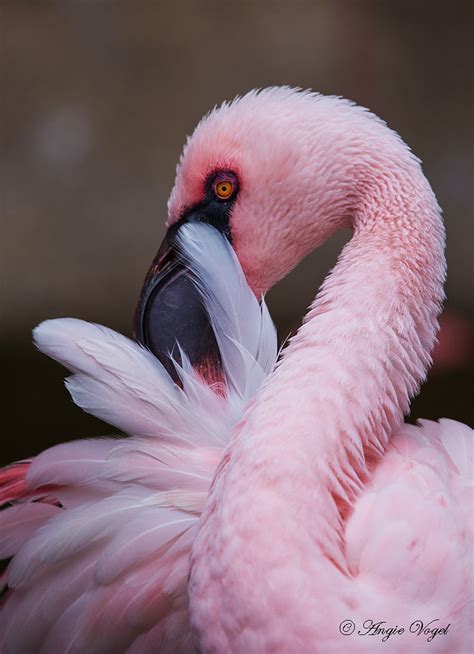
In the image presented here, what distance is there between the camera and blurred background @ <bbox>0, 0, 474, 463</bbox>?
8.18 ft

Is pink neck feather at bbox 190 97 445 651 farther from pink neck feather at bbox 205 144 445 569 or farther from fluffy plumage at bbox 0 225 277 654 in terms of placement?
fluffy plumage at bbox 0 225 277 654

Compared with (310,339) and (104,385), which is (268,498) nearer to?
(310,339)

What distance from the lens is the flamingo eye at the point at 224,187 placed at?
123 cm

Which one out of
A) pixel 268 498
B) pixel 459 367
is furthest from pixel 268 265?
pixel 459 367

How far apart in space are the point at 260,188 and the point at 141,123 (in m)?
2.30

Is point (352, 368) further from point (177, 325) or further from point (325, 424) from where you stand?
point (177, 325)

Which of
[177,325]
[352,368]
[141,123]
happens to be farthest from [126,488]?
[141,123]

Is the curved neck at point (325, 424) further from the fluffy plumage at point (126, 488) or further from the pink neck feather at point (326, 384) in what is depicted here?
the fluffy plumage at point (126, 488)

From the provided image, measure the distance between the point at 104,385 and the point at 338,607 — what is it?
0.54m

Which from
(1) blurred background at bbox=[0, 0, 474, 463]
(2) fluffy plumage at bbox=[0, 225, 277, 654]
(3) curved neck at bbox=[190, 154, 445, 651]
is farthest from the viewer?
(1) blurred background at bbox=[0, 0, 474, 463]

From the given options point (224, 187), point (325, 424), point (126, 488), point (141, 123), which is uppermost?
point (224, 187)

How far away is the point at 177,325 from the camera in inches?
49.3

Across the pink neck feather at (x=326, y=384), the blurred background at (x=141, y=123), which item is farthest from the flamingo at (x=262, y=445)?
the blurred background at (x=141, y=123)

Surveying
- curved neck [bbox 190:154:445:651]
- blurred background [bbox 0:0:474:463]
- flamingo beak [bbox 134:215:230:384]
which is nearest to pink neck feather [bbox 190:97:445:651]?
curved neck [bbox 190:154:445:651]
